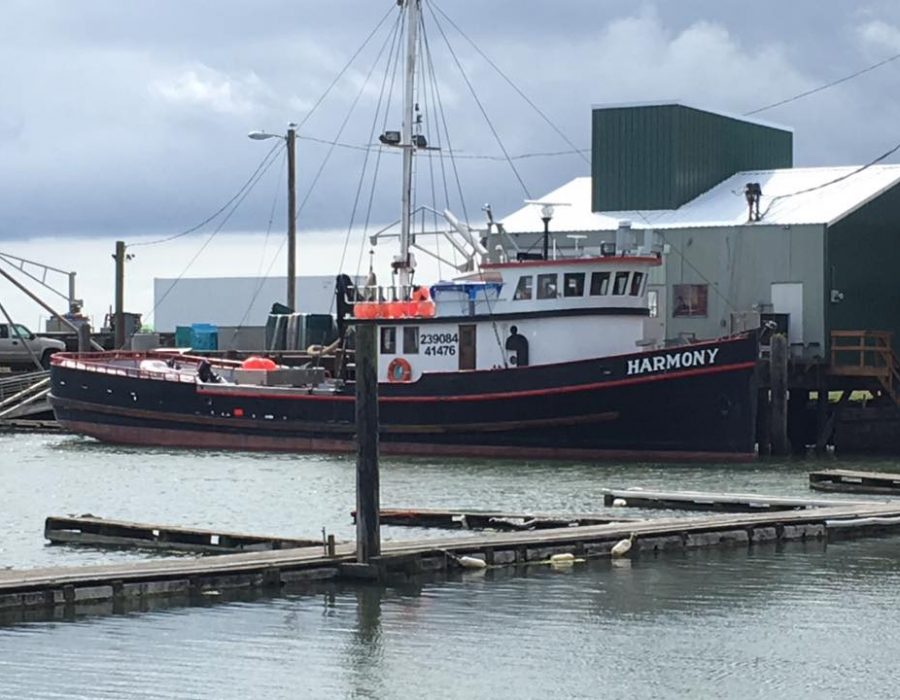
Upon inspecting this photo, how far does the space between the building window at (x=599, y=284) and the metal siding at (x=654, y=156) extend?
10.5 m

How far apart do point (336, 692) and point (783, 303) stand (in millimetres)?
29551

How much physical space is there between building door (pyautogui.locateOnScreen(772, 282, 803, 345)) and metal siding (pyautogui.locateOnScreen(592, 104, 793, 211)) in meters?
5.05

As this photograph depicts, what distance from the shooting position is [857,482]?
30375mm

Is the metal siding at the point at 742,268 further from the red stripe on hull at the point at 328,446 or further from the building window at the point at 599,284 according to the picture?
the building window at the point at 599,284

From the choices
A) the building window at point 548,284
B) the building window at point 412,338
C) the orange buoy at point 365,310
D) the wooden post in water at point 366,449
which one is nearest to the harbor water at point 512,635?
the wooden post in water at point 366,449

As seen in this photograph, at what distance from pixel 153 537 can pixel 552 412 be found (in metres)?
16.2

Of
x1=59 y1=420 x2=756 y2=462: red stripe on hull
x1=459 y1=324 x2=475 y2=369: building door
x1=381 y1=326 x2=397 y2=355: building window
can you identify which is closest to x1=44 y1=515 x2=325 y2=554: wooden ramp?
x1=59 y1=420 x2=756 y2=462: red stripe on hull

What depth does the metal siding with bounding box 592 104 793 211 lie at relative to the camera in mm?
48281

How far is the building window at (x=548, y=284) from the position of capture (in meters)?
38.1

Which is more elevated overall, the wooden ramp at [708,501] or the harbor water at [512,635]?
the wooden ramp at [708,501]

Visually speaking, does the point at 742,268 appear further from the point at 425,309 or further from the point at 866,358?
the point at 425,309

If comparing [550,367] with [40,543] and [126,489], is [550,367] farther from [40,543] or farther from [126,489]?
[40,543]

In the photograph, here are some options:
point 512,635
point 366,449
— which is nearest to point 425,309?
point 366,449

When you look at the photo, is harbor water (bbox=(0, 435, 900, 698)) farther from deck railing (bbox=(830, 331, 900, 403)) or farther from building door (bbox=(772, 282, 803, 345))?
building door (bbox=(772, 282, 803, 345))
